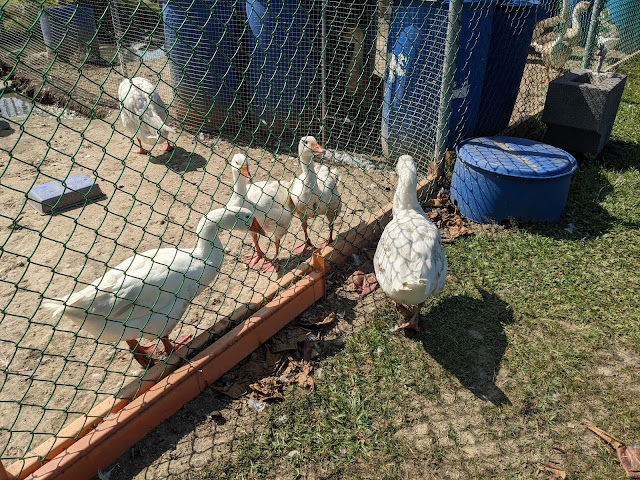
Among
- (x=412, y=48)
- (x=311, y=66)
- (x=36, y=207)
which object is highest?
(x=412, y=48)

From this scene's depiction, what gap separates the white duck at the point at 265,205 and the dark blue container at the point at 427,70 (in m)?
→ 1.68

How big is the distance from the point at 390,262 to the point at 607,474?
5.48ft

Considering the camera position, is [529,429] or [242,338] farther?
[242,338]

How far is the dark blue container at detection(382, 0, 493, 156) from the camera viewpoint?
4652mm

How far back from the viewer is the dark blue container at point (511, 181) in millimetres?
4277

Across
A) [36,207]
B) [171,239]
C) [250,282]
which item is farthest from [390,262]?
[36,207]

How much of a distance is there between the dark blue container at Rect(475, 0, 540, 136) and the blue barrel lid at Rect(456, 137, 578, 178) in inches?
29.5

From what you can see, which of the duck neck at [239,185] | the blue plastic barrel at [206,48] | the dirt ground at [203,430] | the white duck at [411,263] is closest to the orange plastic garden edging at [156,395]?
the dirt ground at [203,430]

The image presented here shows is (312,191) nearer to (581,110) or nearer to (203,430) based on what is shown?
(203,430)

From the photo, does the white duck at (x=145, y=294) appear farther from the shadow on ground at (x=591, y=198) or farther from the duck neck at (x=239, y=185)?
the shadow on ground at (x=591, y=198)

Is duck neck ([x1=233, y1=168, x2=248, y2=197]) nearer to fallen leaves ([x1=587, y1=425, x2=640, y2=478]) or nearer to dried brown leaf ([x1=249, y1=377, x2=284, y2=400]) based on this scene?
dried brown leaf ([x1=249, y1=377, x2=284, y2=400])

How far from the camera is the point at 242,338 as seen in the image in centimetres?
313

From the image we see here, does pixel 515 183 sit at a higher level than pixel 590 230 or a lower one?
higher

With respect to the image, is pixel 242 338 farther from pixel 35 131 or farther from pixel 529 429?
pixel 35 131
